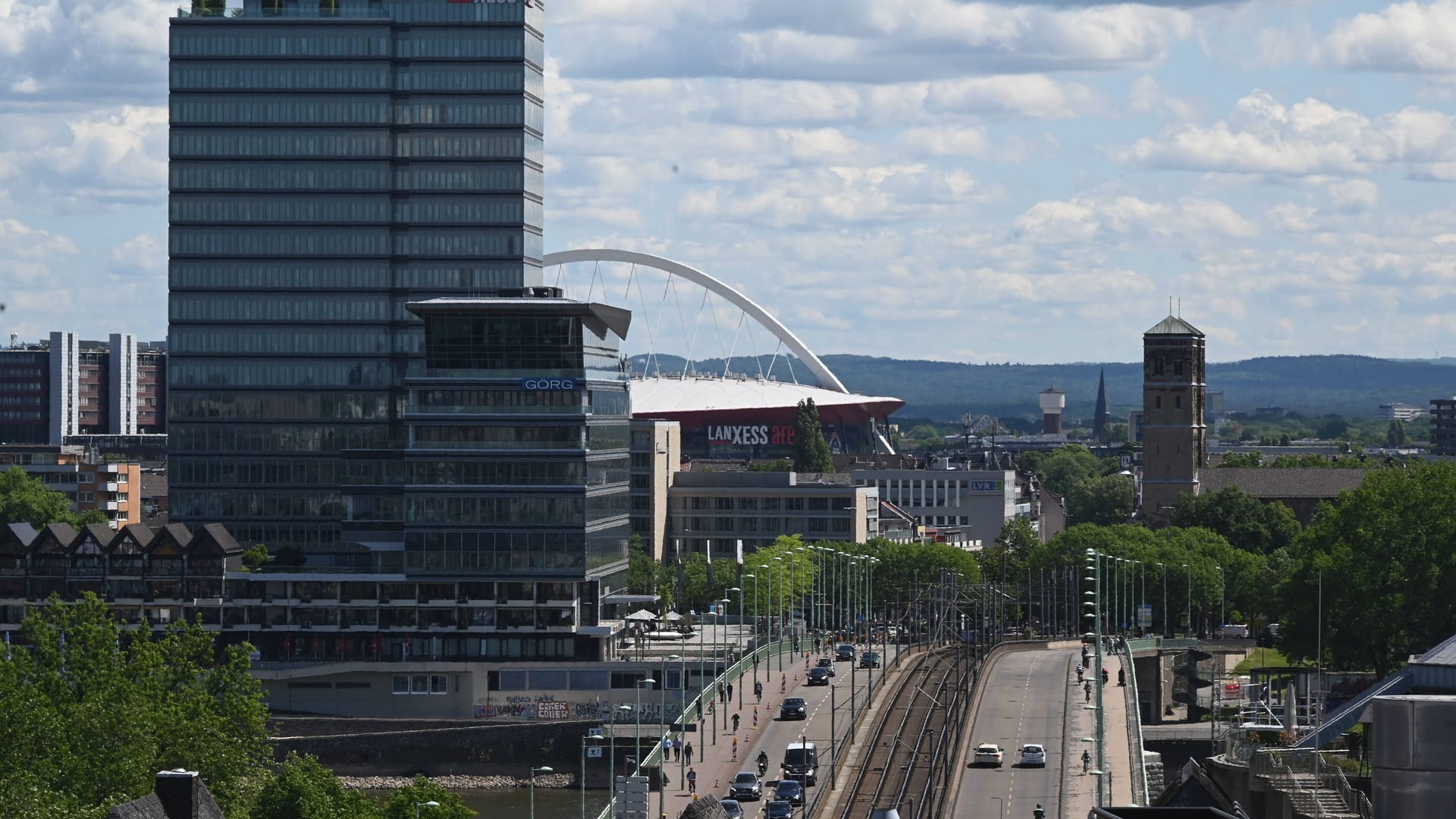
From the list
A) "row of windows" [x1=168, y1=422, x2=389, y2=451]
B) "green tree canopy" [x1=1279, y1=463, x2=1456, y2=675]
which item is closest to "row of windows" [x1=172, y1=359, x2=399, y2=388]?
"row of windows" [x1=168, y1=422, x2=389, y2=451]

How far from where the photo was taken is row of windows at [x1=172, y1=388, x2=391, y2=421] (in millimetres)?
176375

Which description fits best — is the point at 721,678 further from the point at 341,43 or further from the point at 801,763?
the point at 341,43

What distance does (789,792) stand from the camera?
4124 inches

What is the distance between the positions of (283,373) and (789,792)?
80.9m

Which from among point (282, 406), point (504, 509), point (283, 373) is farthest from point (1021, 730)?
point (283, 373)

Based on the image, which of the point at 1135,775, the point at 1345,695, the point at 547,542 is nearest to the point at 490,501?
the point at 547,542

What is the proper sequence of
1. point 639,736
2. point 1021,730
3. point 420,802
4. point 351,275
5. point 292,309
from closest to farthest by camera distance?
point 420,802, point 1021,730, point 639,736, point 351,275, point 292,309

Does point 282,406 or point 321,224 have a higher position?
point 321,224

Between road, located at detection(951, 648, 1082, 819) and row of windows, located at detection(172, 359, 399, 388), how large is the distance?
46853mm

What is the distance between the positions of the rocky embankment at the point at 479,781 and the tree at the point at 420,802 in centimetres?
5623

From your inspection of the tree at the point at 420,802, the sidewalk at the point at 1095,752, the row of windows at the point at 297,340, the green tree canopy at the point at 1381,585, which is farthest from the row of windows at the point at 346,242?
the tree at the point at 420,802

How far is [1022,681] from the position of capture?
15300 centimetres

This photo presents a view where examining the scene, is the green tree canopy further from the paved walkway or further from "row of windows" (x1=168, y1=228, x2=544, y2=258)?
"row of windows" (x1=168, y1=228, x2=544, y2=258)

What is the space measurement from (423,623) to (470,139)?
34248 mm
